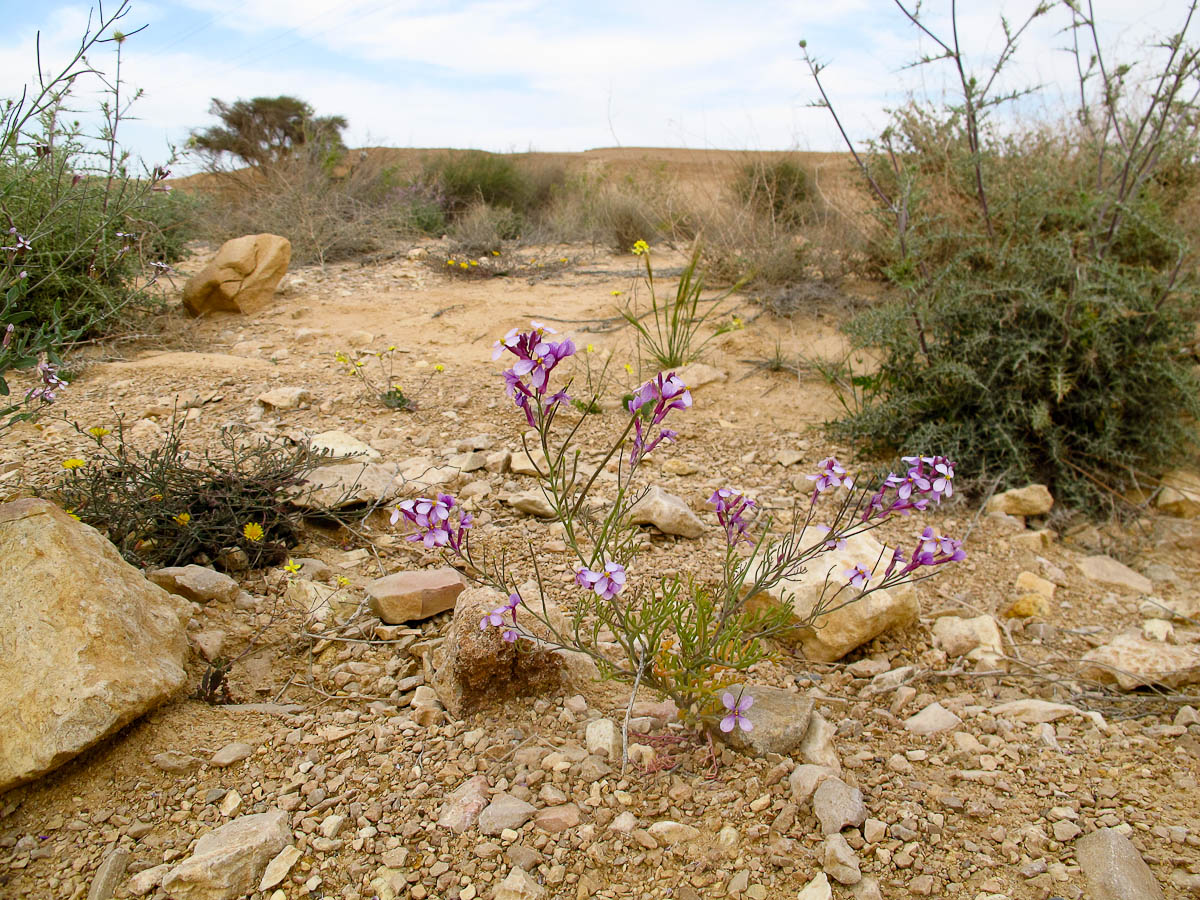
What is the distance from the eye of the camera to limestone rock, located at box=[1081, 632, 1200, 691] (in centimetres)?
218

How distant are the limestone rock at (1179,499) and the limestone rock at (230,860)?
3980 mm

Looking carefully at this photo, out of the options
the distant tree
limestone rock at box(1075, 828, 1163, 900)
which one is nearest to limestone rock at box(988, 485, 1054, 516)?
limestone rock at box(1075, 828, 1163, 900)

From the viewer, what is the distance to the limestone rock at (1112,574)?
2977 mm

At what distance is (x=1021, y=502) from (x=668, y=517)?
1.73 meters

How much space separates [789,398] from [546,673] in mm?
2948

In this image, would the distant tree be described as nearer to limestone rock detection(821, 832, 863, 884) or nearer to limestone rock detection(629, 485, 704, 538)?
limestone rock detection(629, 485, 704, 538)

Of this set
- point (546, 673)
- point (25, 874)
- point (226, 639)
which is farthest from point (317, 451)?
point (25, 874)

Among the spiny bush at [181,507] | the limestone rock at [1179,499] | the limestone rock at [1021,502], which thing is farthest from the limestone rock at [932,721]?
the limestone rock at [1179,499]

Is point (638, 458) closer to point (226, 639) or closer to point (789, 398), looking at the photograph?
point (226, 639)

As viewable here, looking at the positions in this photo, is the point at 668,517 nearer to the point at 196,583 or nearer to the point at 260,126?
the point at 196,583

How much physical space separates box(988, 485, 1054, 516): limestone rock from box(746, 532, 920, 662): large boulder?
1.27m

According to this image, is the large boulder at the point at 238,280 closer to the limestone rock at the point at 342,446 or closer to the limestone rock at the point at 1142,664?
the limestone rock at the point at 342,446

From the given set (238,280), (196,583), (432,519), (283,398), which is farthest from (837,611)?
(238,280)

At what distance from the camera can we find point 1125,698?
2.05 m
